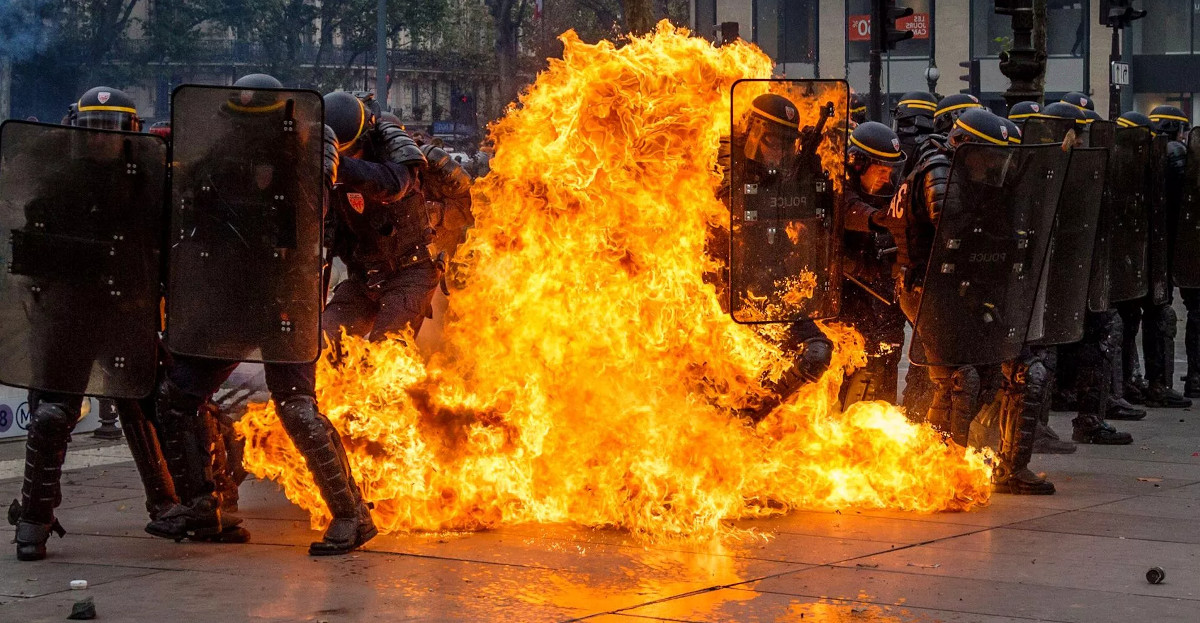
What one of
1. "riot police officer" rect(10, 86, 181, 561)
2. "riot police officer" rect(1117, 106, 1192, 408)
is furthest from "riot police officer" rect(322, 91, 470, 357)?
"riot police officer" rect(1117, 106, 1192, 408)

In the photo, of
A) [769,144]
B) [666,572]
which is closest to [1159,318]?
[769,144]

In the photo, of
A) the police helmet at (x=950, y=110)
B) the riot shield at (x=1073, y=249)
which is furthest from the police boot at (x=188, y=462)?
the police helmet at (x=950, y=110)

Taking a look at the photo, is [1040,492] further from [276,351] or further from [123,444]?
[123,444]

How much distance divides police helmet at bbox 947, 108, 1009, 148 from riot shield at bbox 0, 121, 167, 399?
12.1 feet

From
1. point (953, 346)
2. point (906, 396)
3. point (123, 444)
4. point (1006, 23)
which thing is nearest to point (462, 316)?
point (953, 346)

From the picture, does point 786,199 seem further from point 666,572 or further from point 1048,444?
point 1048,444

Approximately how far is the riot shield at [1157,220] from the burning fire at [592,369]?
395 cm

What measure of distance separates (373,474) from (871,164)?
318 centimetres

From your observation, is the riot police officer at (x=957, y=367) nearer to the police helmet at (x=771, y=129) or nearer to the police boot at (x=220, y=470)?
the police helmet at (x=771, y=129)

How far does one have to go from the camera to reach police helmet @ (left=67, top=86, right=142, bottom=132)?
7.21m

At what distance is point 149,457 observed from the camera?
23.6 ft

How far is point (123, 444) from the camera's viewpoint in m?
10.5

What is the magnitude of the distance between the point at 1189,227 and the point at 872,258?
4.35 m

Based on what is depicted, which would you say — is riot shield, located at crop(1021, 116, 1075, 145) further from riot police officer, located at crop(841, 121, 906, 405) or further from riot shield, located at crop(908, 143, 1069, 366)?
riot shield, located at crop(908, 143, 1069, 366)
